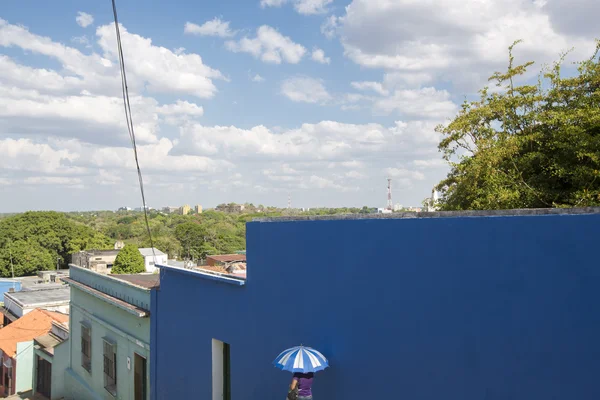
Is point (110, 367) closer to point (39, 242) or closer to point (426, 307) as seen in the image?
point (426, 307)

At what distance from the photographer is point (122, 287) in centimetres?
1123

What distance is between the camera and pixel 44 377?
1712 cm

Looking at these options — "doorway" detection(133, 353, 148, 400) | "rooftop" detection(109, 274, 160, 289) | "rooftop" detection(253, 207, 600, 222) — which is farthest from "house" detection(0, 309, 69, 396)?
"rooftop" detection(253, 207, 600, 222)

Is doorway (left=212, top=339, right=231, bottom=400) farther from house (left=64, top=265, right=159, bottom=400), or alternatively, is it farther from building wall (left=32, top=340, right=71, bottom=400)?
building wall (left=32, top=340, right=71, bottom=400)

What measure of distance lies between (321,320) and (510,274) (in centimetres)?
237

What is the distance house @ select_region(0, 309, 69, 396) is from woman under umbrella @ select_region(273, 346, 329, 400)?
52.8 feet

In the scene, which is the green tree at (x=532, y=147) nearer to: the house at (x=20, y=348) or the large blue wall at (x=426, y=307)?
the large blue wall at (x=426, y=307)

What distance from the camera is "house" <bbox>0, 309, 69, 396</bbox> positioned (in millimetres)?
18594

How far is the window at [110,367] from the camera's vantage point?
1143 cm

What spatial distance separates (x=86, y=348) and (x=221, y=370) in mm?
7491

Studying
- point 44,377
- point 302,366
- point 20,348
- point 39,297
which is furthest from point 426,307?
point 39,297

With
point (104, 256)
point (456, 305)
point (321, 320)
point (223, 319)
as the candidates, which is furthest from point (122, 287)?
point (104, 256)

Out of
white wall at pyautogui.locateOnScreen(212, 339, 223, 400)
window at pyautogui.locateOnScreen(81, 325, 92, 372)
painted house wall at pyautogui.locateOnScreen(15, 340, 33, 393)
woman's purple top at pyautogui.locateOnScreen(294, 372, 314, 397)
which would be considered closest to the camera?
woman's purple top at pyautogui.locateOnScreen(294, 372, 314, 397)

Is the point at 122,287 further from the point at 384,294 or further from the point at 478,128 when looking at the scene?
the point at 478,128
